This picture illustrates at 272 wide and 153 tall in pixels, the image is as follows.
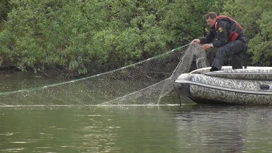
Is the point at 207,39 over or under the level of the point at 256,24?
under

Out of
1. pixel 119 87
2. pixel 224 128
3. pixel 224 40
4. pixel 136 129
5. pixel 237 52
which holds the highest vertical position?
pixel 224 40

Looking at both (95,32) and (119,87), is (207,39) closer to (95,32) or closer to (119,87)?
(119,87)

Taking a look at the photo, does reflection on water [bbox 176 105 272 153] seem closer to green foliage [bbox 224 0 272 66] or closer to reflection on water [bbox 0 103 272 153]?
reflection on water [bbox 0 103 272 153]

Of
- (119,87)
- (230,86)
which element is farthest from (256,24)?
(119,87)

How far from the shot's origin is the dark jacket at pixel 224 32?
20.3m

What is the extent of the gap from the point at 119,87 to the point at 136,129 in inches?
194

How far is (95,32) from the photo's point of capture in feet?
106

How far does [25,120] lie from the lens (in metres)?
16.5

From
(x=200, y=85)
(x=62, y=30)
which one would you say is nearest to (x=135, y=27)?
(x=62, y=30)

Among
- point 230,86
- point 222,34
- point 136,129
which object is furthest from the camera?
point 222,34

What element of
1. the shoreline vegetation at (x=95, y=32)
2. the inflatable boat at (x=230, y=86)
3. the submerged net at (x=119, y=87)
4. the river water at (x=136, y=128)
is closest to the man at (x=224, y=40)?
the inflatable boat at (x=230, y=86)

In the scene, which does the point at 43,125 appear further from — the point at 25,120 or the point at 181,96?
the point at 181,96

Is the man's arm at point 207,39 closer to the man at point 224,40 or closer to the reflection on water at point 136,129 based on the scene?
the man at point 224,40

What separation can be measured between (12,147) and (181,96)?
1008cm
